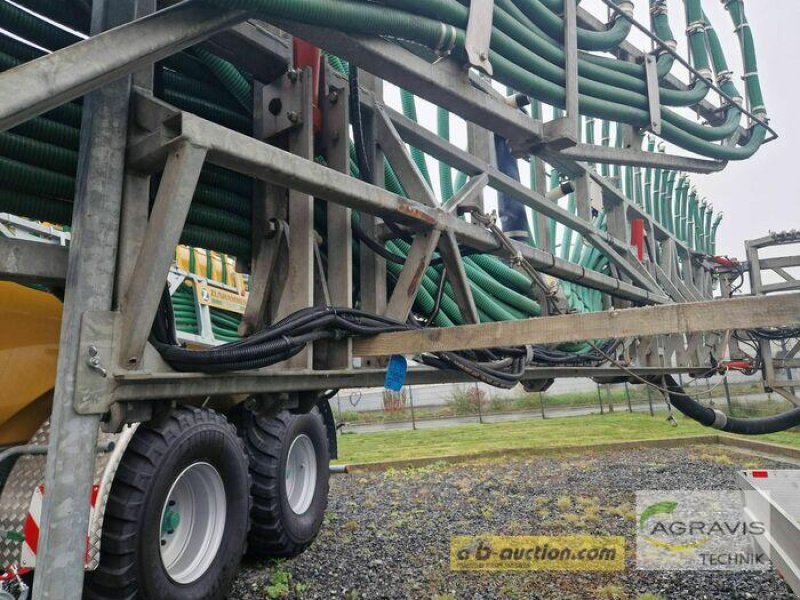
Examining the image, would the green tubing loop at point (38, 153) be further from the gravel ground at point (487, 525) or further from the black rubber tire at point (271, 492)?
the gravel ground at point (487, 525)

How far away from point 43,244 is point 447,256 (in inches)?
64.1

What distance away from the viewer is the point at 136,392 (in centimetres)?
165

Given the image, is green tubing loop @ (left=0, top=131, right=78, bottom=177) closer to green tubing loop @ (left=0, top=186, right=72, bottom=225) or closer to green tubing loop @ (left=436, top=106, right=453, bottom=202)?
green tubing loop @ (left=0, top=186, right=72, bottom=225)

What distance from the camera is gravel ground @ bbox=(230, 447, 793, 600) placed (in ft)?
10.1

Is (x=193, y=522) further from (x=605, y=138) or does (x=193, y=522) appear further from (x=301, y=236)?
(x=605, y=138)

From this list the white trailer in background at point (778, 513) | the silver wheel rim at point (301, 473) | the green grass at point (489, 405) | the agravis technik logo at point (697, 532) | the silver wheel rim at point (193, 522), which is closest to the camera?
the silver wheel rim at point (193, 522)

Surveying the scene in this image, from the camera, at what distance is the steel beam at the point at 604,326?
5.37ft

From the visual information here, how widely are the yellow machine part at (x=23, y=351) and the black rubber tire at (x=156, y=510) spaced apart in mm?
493

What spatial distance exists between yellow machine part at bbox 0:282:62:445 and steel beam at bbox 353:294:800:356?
138 cm

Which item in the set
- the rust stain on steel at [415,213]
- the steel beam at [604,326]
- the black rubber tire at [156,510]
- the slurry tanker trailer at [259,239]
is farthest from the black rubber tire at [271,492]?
the rust stain on steel at [415,213]

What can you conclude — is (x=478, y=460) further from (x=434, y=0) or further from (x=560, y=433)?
(x=434, y=0)

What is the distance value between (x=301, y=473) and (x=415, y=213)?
258 cm

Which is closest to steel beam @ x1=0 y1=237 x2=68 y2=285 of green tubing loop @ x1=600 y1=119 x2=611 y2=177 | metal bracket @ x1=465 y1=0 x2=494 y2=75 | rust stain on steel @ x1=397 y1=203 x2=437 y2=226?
rust stain on steel @ x1=397 y1=203 x2=437 y2=226

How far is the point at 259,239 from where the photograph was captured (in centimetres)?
239
